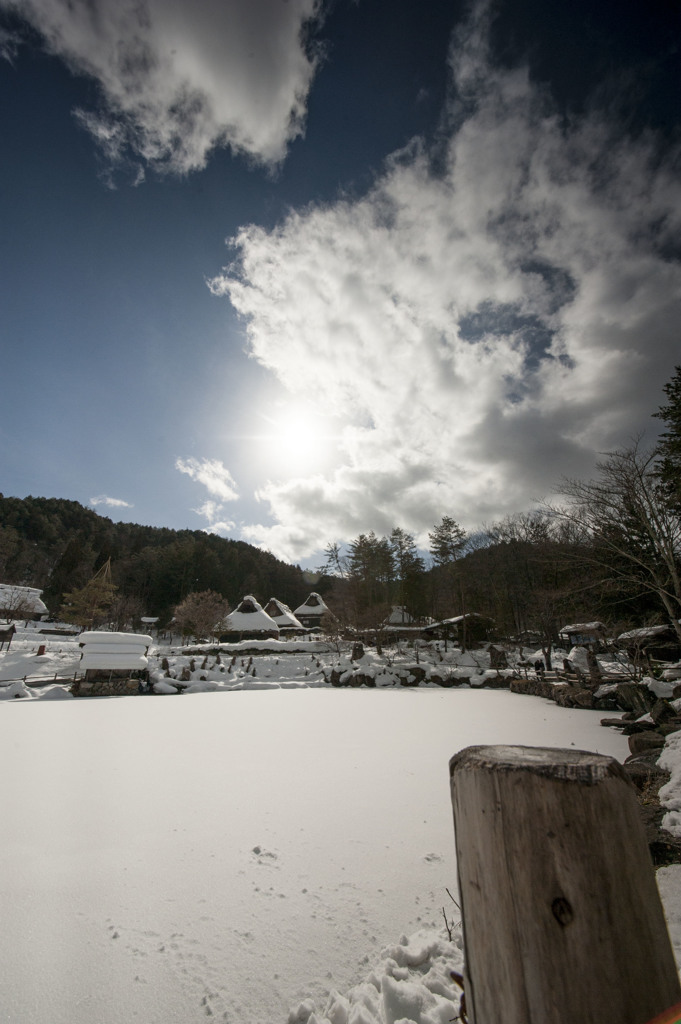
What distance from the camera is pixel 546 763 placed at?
96 centimetres

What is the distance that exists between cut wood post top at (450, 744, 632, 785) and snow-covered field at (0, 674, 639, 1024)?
147 centimetres

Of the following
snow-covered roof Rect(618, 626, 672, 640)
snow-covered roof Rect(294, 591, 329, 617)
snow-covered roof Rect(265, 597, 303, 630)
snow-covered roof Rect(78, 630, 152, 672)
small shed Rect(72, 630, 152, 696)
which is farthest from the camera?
snow-covered roof Rect(294, 591, 329, 617)

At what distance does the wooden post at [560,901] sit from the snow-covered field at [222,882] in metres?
1.32

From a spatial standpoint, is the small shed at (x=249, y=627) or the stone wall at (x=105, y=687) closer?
the stone wall at (x=105, y=687)

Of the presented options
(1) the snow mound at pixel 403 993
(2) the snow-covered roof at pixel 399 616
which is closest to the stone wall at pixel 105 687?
(1) the snow mound at pixel 403 993

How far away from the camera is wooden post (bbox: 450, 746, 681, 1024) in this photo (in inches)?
32.1

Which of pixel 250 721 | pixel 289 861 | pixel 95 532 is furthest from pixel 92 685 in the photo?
pixel 95 532

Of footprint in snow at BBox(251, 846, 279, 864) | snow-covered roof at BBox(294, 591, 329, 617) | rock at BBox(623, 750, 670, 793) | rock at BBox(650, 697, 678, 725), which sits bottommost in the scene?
footprint in snow at BBox(251, 846, 279, 864)

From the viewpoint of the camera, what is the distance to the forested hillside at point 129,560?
46.2 m

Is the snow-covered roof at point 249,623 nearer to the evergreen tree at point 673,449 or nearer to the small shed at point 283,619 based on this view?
the small shed at point 283,619

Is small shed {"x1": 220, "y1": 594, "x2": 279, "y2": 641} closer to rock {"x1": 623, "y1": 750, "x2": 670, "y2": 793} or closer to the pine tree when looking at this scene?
the pine tree

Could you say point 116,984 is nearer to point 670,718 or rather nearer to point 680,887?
point 680,887

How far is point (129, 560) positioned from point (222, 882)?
5361 centimetres

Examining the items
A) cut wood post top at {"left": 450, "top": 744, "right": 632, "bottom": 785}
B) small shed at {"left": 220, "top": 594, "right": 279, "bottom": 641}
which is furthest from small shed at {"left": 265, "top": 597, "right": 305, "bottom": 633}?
cut wood post top at {"left": 450, "top": 744, "right": 632, "bottom": 785}
